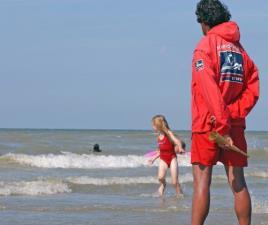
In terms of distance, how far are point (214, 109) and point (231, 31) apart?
688 millimetres

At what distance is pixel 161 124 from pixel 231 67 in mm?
6416

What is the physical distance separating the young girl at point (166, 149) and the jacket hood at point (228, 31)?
6180mm

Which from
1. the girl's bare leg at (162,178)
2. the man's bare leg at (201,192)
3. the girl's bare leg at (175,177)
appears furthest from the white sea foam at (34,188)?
the man's bare leg at (201,192)

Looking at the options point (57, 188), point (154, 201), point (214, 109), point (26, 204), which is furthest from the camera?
point (57, 188)

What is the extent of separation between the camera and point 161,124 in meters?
12.1

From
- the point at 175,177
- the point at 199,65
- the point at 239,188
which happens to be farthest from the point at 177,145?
the point at 199,65

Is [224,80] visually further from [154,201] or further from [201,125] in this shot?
[154,201]

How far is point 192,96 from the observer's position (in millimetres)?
5758

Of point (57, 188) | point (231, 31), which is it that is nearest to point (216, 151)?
point (231, 31)

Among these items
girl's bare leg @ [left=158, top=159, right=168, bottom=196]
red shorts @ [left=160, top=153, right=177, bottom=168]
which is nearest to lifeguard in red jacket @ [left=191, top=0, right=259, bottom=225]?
girl's bare leg @ [left=158, top=159, right=168, bottom=196]

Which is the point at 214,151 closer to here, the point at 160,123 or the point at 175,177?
the point at 160,123

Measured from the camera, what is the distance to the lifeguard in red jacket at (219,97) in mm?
5547

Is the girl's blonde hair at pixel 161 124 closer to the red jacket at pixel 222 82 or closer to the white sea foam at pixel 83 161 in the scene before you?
the red jacket at pixel 222 82

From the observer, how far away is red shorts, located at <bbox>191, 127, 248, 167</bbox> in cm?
568
